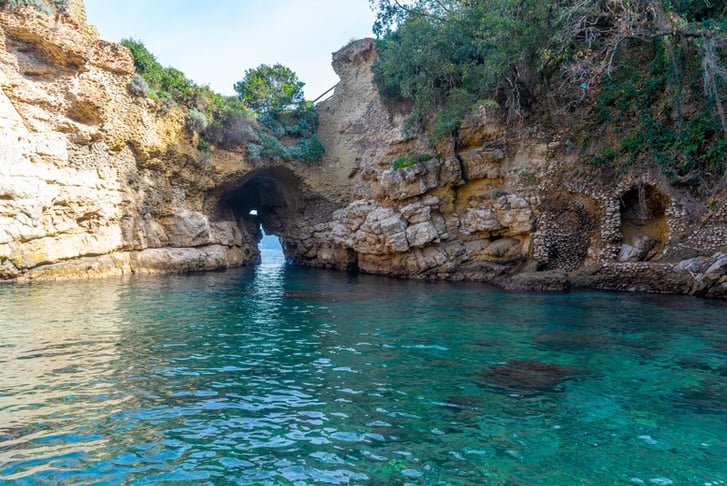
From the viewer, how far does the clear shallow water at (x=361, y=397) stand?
4352mm

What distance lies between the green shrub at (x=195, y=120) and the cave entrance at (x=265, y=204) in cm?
468

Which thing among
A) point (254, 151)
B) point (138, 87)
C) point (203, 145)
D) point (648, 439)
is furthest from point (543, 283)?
point (138, 87)

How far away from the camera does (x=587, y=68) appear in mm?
16828

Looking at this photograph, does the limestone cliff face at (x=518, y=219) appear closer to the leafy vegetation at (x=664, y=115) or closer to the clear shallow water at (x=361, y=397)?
the leafy vegetation at (x=664, y=115)

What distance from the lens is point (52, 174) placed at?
64.1ft

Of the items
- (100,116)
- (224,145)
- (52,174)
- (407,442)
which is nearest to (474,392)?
(407,442)

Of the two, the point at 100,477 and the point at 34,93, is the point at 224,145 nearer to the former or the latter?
the point at 34,93

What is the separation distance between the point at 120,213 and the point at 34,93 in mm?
6310

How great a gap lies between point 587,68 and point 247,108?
21.4m

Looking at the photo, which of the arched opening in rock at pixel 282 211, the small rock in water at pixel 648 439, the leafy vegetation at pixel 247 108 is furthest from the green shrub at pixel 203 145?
the small rock in water at pixel 648 439

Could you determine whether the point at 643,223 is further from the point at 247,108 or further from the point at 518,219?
the point at 247,108

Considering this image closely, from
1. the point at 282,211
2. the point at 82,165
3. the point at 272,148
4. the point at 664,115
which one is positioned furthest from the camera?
the point at 282,211

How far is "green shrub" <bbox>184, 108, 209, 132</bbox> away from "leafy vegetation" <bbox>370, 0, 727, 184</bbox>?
36.8ft

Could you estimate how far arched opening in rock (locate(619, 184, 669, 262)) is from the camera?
60.9 ft
